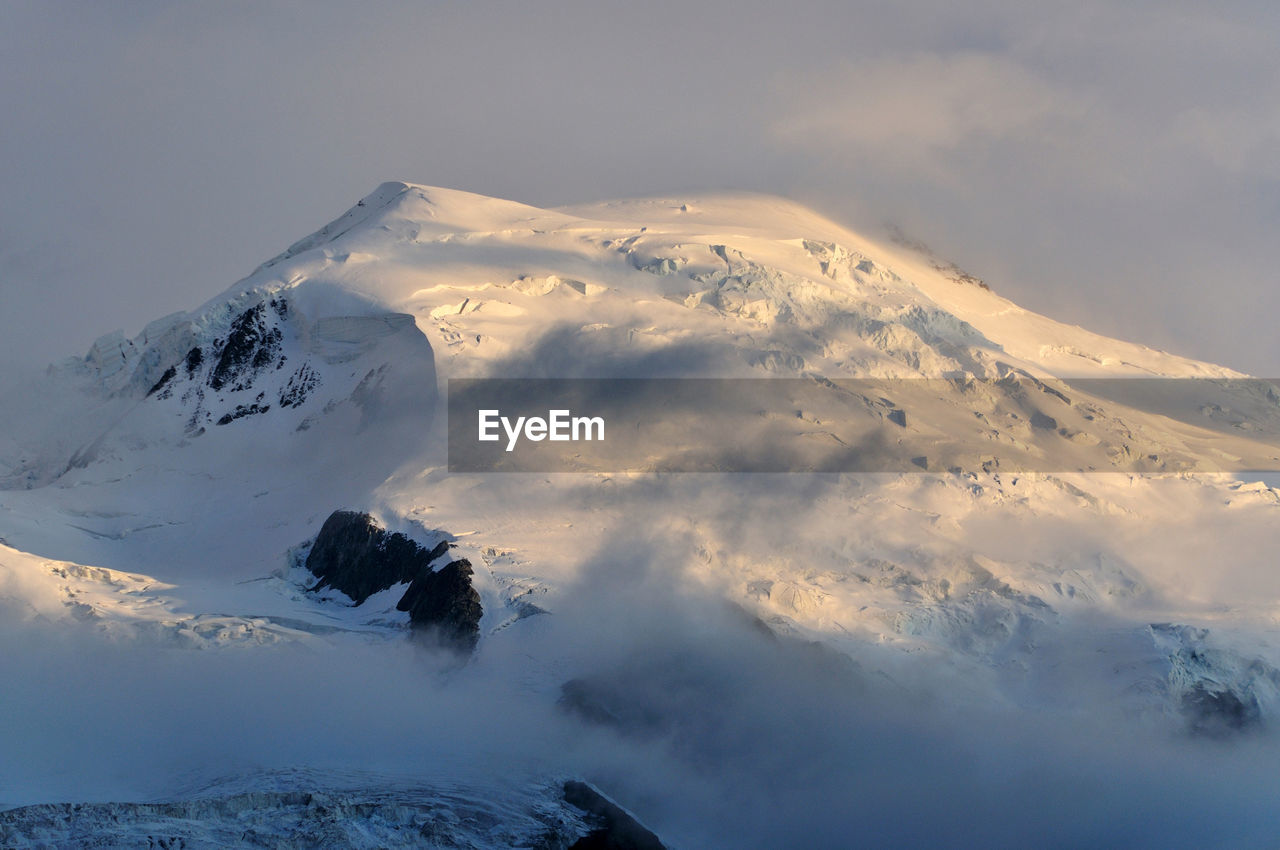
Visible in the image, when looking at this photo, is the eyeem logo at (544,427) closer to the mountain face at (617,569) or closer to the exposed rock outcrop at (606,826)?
the mountain face at (617,569)

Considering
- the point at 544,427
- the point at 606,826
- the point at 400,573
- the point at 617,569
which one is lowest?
the point at 606,826

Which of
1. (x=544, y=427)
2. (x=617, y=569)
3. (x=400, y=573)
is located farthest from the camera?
(x=544, y=427)

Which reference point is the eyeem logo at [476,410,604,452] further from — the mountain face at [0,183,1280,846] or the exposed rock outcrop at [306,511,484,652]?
the exposed rock outcrop at [306,511,484,652]

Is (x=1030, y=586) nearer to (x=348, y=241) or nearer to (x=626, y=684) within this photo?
(x=626, y=684)

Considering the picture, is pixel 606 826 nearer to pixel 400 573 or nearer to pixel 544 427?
pixel 400 573

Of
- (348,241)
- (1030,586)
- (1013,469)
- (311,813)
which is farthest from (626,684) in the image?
(348,241)

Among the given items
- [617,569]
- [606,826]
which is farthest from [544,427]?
[606,826]

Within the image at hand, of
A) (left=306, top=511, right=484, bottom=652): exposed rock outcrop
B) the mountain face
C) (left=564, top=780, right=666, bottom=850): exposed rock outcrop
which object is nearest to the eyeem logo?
the mountain face

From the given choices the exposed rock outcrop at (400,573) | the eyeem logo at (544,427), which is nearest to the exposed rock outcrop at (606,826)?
the exposed rock outcrop at (400,573)
